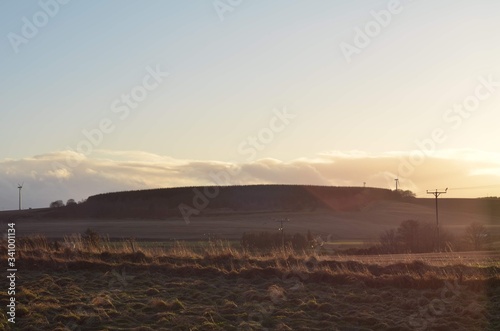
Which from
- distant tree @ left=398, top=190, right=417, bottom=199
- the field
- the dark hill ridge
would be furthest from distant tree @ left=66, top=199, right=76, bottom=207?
the field

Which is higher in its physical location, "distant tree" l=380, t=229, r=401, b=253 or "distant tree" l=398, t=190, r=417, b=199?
"distant tree" l=398, t=190, r=417, b=199

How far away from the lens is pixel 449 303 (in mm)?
18000

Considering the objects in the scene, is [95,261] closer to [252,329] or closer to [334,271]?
[334,271]

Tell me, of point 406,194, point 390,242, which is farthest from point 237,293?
point 406,194

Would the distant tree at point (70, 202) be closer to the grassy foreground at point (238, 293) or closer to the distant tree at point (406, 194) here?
the distant tree at point (406, 194)

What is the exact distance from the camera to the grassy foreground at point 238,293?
51.5 feet

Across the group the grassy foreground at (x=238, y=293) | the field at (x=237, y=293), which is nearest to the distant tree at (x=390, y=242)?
the field at (x=237, y=293)

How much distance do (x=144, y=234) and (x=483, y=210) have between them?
256 feet

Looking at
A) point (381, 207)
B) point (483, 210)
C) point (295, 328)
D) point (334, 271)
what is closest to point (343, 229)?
point (381, 207)

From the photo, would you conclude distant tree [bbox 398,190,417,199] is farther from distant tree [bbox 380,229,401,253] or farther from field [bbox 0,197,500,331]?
field [bbox 0,197,500,331]

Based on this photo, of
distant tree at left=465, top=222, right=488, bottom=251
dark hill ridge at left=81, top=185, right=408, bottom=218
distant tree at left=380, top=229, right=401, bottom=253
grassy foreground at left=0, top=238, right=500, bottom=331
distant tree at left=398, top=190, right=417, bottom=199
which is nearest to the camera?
grassy foreground at left=0, top=238, right=500, bottom=331

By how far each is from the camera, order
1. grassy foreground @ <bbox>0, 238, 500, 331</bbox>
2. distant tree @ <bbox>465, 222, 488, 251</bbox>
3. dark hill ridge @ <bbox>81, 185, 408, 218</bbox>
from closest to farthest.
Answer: grassy foreground @ <bbox>0, 238, 500, 331</bbox>
distant tree @ <bbox>465, 222, 488, 251</bbox>
dark hill ridge @ <bbox>81, 185, 408, 218</bbox>

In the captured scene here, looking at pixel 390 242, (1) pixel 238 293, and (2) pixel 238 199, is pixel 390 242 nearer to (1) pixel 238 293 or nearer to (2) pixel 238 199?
(1) pixel 238 293

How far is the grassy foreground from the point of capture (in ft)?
51.5
